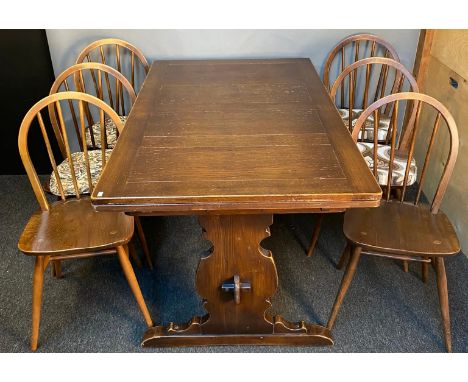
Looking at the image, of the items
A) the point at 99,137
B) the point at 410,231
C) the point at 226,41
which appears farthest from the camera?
the point at 226,41

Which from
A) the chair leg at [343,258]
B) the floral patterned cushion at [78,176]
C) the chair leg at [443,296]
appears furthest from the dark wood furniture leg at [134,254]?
the chair leg at [443,296]

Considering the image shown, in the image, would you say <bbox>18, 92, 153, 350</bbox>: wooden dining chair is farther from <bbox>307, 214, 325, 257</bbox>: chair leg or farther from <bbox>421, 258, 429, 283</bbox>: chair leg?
<bbox>421, 258, 429, 283</bbox>: chair leg

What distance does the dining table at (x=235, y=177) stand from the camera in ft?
3.91

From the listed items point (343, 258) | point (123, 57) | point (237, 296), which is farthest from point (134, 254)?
point (123, 57)

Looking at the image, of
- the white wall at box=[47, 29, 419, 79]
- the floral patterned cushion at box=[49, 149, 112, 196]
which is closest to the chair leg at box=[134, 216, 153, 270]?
the floral patterned cushion at box=[49, 149, 112, 196]

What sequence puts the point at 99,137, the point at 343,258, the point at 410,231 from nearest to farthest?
the point at 410,231 < the point at 343,258 < the point at 99,137

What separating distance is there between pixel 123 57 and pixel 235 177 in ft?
4.74

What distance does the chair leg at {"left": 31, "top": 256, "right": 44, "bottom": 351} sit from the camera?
156cm

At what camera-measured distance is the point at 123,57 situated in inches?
93.9

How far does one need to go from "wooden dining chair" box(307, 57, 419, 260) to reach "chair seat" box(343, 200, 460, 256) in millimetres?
198

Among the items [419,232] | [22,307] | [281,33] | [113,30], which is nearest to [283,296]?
[419,232]

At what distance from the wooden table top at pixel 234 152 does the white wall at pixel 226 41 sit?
1.25 ft

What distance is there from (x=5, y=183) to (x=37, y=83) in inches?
26.3

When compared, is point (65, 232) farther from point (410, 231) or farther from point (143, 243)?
point (410, 231)
